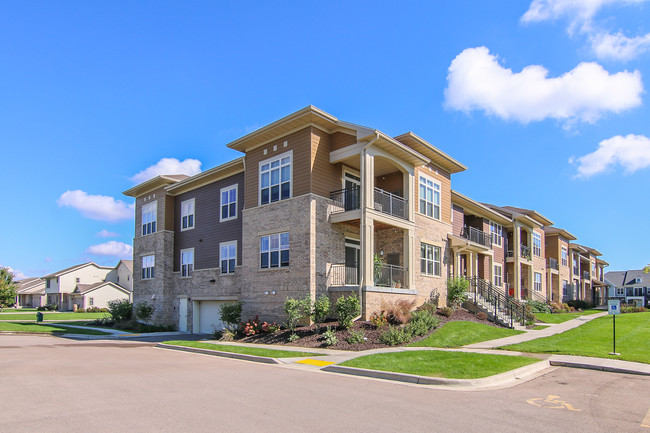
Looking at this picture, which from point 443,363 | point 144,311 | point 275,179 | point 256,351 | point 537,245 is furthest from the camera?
point 537,245

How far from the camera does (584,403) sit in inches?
324

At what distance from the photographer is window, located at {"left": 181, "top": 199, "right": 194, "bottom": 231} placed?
2969 cm

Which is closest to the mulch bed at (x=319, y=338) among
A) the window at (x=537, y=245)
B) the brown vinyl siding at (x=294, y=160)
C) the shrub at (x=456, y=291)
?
the shrub at (x=456, y=291)

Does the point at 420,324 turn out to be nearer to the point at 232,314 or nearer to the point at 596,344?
the point at 596,344

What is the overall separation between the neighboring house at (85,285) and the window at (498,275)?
53825mm

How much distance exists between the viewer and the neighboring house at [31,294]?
265 ft

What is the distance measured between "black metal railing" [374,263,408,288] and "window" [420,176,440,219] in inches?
161

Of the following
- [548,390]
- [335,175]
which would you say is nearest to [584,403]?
[548,390]

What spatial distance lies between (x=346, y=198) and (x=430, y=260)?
22.1ft

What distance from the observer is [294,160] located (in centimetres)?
2119

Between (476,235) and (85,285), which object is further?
(85,285)

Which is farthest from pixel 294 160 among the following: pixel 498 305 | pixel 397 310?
pixel 498 305

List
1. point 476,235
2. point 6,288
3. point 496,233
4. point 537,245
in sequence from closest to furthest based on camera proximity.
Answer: point 476,235 < point 496,233 < point 537,245 < point 6,288

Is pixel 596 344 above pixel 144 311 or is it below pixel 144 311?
above
